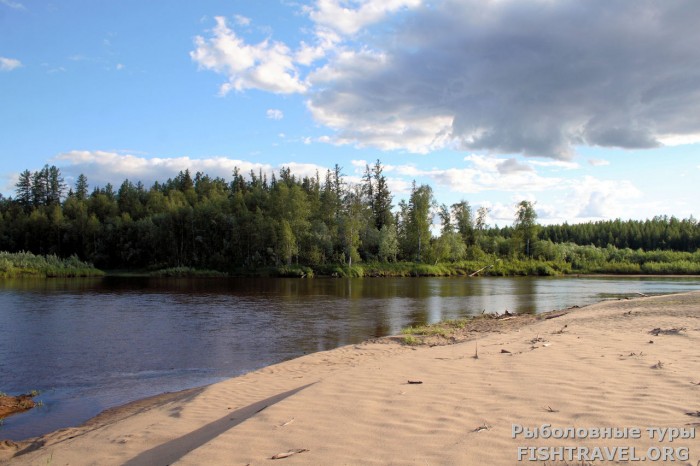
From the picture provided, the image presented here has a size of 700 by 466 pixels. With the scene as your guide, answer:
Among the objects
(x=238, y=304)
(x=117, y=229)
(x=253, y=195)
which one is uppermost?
(x=253, y=195)

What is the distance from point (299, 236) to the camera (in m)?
78.1

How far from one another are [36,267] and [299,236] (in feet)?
124

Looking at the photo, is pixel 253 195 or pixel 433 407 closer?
pixel 433 407

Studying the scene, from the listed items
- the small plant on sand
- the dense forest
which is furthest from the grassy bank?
the small plant on sand

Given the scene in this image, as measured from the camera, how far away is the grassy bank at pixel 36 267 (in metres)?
62.3

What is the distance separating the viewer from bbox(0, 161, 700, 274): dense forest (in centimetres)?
7912

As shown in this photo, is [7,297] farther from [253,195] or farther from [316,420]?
[253,195]

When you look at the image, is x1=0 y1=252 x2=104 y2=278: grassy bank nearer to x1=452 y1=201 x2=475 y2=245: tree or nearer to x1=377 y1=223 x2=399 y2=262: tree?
x1=377 y1=223 x2=399 y2=262: tree

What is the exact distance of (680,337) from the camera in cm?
1241

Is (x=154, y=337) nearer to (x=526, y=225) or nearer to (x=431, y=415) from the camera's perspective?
(x=431, y=415)

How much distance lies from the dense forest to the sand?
6371 centimetres

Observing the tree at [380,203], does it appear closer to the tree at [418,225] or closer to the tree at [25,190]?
the tree at [418,225]

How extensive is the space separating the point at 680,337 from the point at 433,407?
9.30 m

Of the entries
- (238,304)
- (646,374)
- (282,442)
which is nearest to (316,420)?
(282,442)
